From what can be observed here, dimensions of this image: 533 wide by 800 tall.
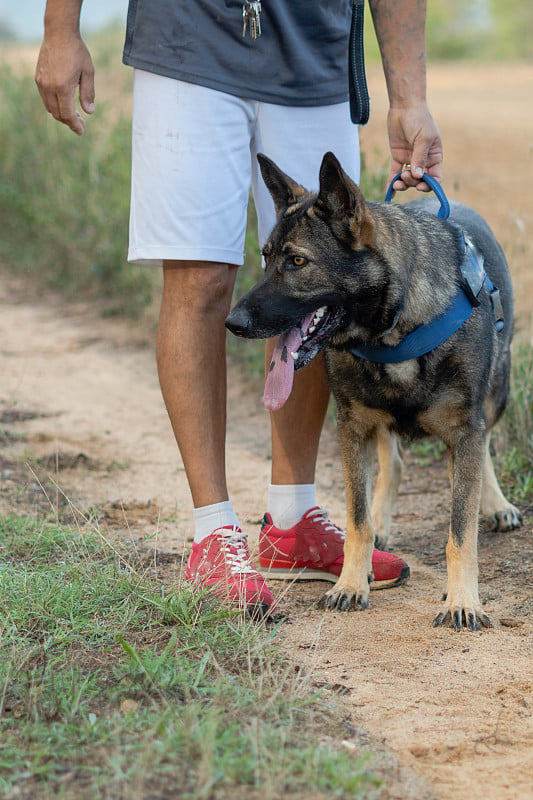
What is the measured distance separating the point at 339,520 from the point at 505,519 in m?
0.67

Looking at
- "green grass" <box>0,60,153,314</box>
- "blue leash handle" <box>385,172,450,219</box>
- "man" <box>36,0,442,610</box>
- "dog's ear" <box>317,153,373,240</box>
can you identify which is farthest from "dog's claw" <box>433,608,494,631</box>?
"green grass" <box>0,60,153,314</box>

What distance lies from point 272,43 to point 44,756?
2141 millimetres

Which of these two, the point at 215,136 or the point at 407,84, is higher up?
the point at 407,84

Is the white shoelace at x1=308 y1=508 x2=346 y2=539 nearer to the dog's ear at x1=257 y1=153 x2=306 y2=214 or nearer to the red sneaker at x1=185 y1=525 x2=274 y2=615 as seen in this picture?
the red sneaker at x1=185 y1=525 x2=274 y2=615

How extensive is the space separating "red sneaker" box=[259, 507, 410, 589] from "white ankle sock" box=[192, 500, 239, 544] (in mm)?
352

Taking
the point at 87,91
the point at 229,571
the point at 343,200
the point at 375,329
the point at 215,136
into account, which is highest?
the point at 87,91

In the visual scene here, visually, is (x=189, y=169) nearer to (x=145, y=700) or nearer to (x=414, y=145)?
(x=414, y=145)

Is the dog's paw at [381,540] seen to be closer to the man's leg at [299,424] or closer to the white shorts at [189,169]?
the man's leg at [299,424]

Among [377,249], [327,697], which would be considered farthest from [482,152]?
[327,697]

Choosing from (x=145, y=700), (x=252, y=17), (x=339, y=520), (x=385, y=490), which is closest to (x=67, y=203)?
(x=339, y=520)

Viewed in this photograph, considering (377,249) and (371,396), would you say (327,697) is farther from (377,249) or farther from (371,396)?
(377,249)

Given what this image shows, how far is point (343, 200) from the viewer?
2.60m

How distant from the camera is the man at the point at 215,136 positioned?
2.74 meters

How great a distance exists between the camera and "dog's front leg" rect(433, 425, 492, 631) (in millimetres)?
2840
